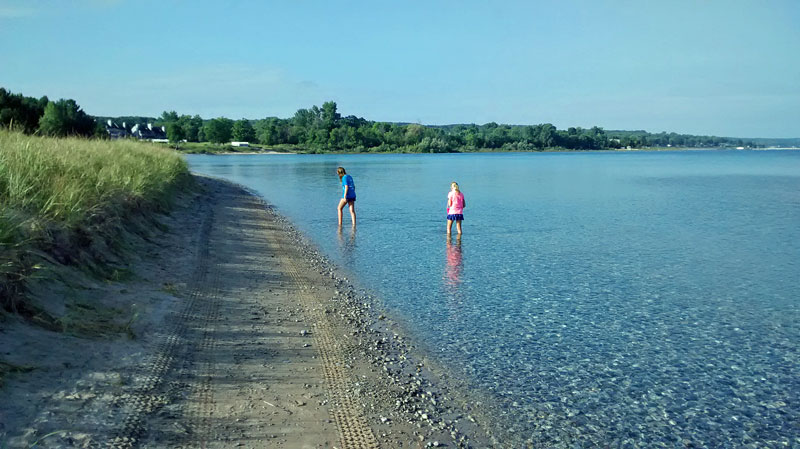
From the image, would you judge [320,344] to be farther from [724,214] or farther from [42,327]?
[724,214]

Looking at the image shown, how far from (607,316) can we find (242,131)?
165 m

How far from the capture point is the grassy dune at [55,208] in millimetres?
6720

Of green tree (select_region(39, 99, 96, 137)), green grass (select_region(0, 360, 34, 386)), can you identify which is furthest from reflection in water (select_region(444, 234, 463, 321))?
green tree (select_region(39, 99, 96, 137))

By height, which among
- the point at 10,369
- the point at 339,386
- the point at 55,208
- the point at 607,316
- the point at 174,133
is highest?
the point at 174,133

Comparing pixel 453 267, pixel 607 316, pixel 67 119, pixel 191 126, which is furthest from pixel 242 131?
pixel 607 316

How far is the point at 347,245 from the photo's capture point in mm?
17406

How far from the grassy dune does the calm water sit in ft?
17.2

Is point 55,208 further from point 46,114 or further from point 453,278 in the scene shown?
point 46,114

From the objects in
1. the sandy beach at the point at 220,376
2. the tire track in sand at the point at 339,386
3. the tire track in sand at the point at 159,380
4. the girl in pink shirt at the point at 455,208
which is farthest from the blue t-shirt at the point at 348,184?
the tire track in sand at the point at 159,380

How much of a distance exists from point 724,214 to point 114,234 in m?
26.4

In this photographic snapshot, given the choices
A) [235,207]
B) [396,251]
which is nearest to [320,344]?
[396,251]

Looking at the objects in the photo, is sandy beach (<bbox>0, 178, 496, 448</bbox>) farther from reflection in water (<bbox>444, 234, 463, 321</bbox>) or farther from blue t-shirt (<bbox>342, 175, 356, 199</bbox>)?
blue t-shirt (<bbox>342, 175, 356, 199</bbox>)

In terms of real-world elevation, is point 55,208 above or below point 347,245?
above

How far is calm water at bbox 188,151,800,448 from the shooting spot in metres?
6.46
